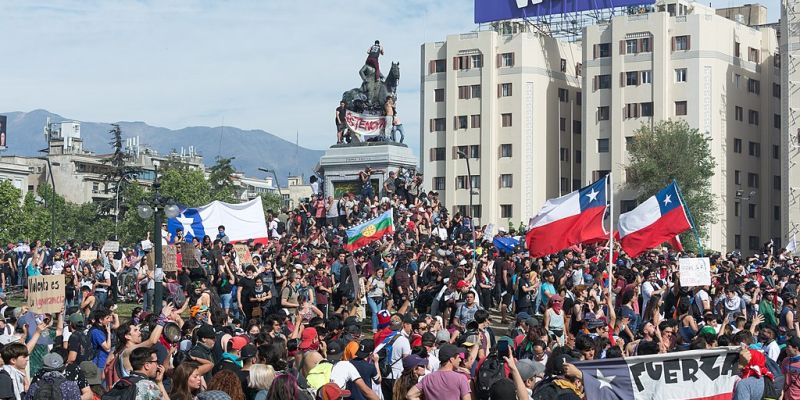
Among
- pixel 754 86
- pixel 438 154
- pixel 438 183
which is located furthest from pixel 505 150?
pixel 754 86

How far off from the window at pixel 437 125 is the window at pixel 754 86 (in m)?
20.2

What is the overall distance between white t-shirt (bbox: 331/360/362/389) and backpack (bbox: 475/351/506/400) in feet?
4.36

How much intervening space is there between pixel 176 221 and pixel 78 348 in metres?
20.0

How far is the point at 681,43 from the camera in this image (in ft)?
262

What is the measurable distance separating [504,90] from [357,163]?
32189 millimetres

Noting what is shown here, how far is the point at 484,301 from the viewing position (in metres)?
27.7

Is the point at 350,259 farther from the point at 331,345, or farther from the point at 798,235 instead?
the point at 798,235

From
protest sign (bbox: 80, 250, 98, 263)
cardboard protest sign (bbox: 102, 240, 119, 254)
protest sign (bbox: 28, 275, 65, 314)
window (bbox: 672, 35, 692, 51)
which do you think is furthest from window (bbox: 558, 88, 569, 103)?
protest sign (bbox: 28, 275, 65, 314)

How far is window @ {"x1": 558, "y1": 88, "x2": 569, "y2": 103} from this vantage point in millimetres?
87400

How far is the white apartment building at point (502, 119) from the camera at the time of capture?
85312 mm

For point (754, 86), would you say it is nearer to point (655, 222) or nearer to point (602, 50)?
point (602, 50)

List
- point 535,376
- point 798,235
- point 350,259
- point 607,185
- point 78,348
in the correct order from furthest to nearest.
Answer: point 798,235 < point 350,259 < point 607,185 < point 78,348 < point 535,376

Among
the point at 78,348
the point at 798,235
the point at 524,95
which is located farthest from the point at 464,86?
the point at 78,348

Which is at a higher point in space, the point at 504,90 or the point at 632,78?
the point at 632,78
